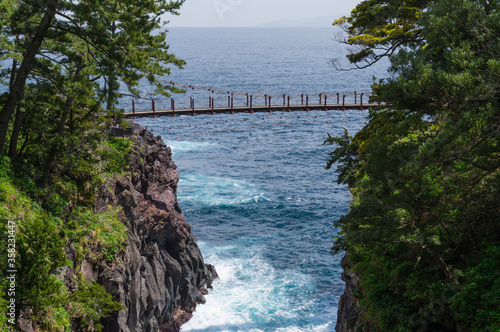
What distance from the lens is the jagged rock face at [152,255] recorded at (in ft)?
77.4

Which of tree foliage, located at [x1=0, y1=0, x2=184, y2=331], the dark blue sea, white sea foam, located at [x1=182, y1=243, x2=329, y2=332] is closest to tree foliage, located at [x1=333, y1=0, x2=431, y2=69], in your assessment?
tree foliage, located at [x1=0, y1=0, x2=184, y2=331]

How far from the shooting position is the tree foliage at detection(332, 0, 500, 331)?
13.2 meters

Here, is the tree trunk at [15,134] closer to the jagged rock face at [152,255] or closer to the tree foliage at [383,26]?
the jagged rock face at [152,255]

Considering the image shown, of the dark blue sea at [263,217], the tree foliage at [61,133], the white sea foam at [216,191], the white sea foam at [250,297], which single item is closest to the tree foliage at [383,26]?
the tree foliage at [61,133]

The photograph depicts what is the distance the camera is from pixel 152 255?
98.0ft

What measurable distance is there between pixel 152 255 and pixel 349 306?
43.4 feet

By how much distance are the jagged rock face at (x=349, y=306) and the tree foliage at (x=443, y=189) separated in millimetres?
4055

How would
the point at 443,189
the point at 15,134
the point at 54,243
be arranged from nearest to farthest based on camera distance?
the point at 443,189 < the point at 54,243 < the point at 15,134

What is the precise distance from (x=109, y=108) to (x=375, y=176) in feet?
33.4

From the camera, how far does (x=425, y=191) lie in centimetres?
1436

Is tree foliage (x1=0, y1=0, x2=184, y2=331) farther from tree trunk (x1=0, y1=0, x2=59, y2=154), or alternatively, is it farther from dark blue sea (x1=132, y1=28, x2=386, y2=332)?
dark blue sea (x1=132, y1=28, x2=386, y2=332)

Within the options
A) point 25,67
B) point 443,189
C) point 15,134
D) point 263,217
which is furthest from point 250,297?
point 25,67

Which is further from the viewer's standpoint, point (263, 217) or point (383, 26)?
point (263, 217)

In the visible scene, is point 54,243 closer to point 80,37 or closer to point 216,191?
point 80,37
